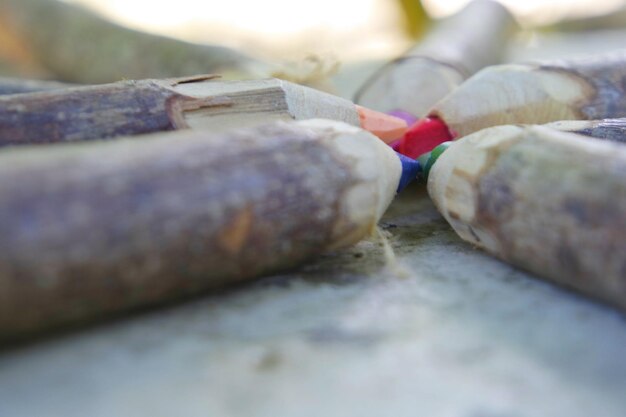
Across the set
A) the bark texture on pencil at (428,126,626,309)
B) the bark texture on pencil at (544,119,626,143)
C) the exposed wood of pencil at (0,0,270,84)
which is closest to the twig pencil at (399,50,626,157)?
the bark texture on pencil at (544,119,626,143)

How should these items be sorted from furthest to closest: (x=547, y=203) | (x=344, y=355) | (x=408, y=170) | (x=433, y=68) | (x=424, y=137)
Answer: (x=433, y=68) < (x=424, y=137) < (x=408, y=170) < (x=547, y=203) < (x=344, y=355)

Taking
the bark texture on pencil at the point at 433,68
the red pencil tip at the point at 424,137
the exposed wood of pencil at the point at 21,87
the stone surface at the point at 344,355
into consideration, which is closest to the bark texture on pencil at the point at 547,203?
the stone surface at the point at 344,355

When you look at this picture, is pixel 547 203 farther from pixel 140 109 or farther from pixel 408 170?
pixel 140 109

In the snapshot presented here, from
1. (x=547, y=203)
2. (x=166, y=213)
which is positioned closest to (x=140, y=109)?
(x=166, y=213)

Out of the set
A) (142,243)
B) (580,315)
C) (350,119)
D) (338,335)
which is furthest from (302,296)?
(350,119)

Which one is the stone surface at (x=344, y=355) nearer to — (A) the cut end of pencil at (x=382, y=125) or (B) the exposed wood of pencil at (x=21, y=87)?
(A) the cut end of pencil at (x=382, y=125)

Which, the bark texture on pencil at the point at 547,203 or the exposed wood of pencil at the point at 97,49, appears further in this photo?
the exposed wood of pencil at the point at 97,49

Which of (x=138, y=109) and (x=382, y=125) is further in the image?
(x=382, y=125)

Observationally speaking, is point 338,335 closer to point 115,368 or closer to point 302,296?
point 302,296
